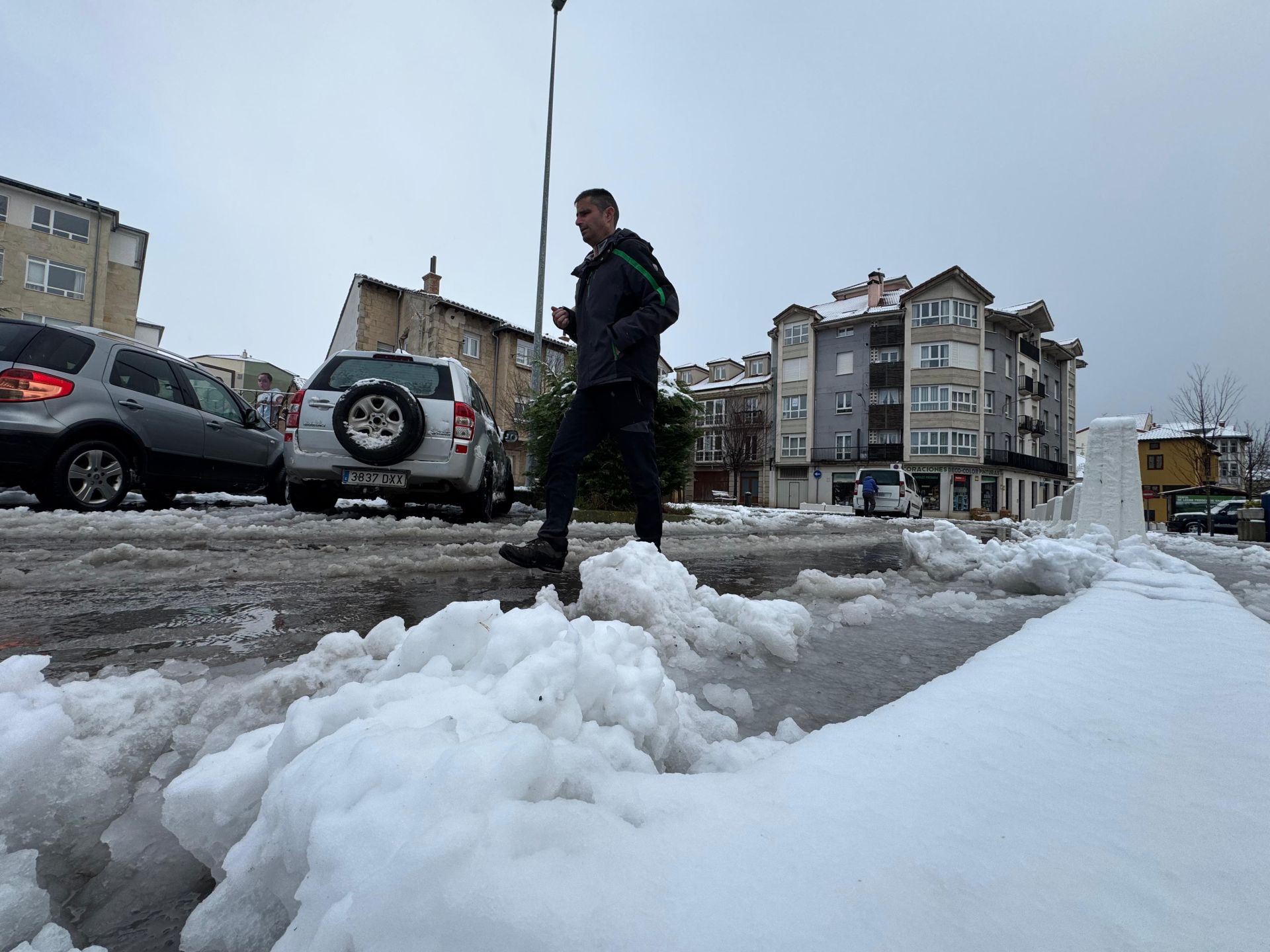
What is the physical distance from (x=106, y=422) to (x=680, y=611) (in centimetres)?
545

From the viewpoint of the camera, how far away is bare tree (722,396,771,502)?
43.4 meters

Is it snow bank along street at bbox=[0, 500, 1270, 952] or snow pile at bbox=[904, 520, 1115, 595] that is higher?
snow pile at bbox=[904, 520, 1115, 595]

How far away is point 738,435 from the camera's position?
44.5 metres

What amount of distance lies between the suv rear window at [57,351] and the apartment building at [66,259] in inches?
1180

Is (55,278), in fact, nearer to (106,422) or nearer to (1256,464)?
(106,422)

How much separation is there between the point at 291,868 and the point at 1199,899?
3.12 ft

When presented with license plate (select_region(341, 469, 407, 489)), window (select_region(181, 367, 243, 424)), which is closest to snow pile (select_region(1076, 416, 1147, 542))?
license plate (select_region(341, 469, 407, 489))

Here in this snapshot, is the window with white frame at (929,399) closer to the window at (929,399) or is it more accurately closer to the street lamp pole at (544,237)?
the window at (929,399)

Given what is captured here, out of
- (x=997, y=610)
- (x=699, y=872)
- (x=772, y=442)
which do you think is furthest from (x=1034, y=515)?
(x=772, y=442)

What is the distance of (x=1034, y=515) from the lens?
14.7 meters

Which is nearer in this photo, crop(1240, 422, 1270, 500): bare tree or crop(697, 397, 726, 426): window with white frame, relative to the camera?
crop(1240, 422, 1270, 500): bare tree

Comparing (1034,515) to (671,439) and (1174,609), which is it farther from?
(1174,609)

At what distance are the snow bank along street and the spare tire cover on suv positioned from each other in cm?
365

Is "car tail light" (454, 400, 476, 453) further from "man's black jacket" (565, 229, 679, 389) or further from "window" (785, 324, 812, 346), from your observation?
"window" (785, 324, 812, 346)
